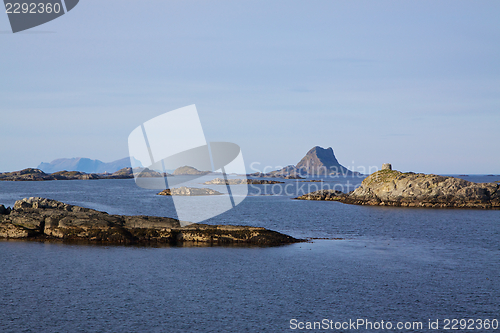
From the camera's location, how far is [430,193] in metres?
113

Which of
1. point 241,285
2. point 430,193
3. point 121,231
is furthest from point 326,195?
point 241,285

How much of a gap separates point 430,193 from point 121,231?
299 feet

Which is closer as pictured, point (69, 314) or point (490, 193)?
point (69, 314)

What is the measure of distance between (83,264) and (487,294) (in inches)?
1458

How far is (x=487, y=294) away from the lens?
3206 cm

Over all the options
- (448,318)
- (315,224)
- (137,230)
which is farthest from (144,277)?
(315,224)

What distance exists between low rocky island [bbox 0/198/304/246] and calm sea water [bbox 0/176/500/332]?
3.64 metres

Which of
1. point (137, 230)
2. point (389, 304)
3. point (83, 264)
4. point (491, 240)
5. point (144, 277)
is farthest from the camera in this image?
point (491, 240)

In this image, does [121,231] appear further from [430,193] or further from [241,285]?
[430,193]

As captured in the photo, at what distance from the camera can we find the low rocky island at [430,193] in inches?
4394

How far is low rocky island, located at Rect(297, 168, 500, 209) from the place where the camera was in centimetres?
11162

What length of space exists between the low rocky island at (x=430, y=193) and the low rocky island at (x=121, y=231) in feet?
235

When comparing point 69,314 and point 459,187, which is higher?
point 459,187

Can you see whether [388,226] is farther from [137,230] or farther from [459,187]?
[459,187]
